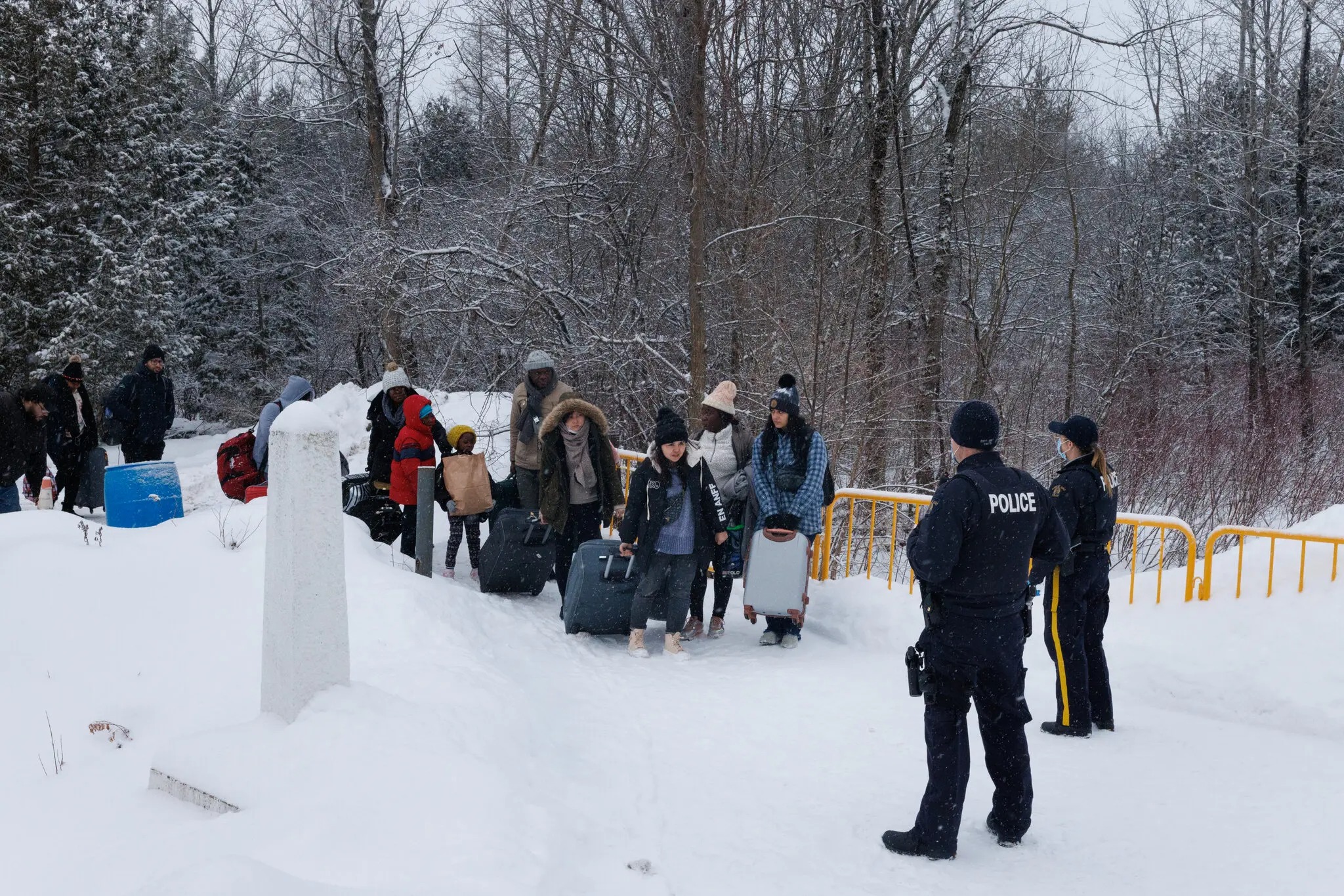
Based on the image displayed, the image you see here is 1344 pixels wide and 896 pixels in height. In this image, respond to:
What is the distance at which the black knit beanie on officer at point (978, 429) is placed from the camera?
4.25 m

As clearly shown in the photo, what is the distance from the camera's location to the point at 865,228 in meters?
13.5

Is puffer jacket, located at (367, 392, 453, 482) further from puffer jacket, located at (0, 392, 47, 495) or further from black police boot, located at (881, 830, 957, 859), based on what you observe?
black police boot, located at (881, 830, 957, 859)

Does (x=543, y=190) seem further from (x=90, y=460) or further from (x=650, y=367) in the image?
(x=90, y=460)

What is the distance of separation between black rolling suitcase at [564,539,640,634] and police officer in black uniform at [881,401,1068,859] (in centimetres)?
352

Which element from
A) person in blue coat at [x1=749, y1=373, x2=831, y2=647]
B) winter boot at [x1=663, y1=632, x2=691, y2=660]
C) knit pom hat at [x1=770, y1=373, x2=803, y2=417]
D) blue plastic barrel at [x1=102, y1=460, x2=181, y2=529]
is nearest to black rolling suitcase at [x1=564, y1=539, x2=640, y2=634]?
winter boot at [x1=663, y1=632, x2=691, y2=660]

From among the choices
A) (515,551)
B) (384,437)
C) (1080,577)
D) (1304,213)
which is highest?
(1304,213)

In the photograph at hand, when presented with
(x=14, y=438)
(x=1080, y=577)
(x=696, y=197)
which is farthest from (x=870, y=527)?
(x=14, y=438)

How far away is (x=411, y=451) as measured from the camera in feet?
28.6

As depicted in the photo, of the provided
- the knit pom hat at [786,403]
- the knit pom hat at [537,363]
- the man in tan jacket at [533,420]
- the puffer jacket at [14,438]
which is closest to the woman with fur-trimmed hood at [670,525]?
the knit pom hat at [786,403]

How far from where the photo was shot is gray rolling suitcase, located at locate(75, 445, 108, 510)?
39.2 ft

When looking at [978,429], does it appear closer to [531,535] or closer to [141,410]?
[531,535]

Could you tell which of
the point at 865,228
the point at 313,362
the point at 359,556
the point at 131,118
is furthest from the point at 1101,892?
the point at 313,362

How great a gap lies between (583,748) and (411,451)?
13.5 feet

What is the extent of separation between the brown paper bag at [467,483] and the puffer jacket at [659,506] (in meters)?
1.88
